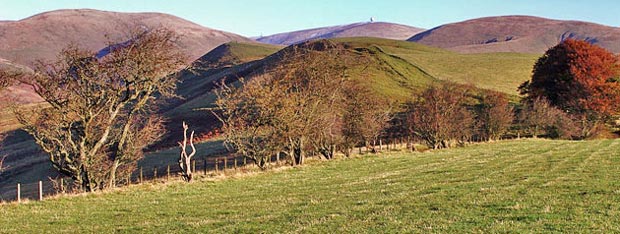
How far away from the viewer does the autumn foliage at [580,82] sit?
→ 70.1m

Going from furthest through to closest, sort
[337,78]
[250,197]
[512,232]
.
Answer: [337,78] < [250,197] < [512,232]

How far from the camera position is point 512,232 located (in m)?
13.2

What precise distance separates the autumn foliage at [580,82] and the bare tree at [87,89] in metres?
58.8

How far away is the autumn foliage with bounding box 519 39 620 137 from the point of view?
2761 inches

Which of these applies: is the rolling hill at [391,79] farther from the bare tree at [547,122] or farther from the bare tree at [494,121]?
the bare tree at [547,122]

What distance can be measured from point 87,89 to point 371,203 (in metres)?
20.2

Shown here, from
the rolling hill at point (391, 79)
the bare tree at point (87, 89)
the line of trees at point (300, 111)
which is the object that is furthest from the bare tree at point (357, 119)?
the rolling hill at point (391, 79)

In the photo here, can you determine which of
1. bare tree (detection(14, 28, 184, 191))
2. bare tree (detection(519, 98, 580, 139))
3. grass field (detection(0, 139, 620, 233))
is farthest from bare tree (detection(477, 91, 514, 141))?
bare tree (detection(14, 28, 184, 191))

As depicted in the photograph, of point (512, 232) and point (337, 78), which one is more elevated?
point (337, 78)

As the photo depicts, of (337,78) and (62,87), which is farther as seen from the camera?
(337,78)

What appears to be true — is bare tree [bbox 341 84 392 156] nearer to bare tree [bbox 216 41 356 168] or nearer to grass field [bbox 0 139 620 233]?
bare tree [bbox 216 41 356 168]

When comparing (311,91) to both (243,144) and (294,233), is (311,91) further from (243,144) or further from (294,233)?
(294,233)

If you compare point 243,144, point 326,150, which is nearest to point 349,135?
point 326,150

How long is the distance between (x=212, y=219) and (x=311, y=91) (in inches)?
992
